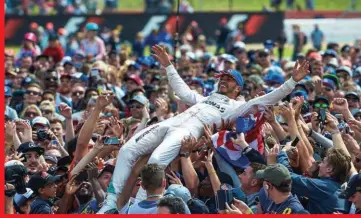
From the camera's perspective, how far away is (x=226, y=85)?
40.9 ft

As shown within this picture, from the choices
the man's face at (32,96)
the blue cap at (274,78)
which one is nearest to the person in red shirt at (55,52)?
the man's face at (32,96)

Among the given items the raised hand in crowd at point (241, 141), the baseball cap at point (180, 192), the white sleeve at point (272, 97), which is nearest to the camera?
the baseball cap at point (180, 192)

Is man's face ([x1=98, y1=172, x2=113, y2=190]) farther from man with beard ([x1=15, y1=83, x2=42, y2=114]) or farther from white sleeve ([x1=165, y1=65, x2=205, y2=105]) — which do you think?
man with beard ([x1=15, y1=83, x2=42, y2=114])

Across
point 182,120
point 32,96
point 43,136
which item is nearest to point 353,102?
point 43,136

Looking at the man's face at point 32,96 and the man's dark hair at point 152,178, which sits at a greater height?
the man's dark hair at point 152,178

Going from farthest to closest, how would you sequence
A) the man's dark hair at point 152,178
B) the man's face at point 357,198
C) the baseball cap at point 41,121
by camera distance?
1. the baseball cap at point 41,121
2. the man's dark hair at point 152,178
3. the man's face at point 357,198

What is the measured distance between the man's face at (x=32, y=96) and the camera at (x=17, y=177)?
21.4 feet

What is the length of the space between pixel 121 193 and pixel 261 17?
85.1ft

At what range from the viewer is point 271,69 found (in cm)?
2042

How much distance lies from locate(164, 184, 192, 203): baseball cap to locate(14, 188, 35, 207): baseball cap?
1609mm

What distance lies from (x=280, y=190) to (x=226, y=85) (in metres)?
2.67

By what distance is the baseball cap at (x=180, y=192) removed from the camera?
34.0 feet

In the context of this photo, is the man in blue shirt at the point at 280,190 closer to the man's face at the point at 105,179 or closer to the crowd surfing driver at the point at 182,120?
the crowd surfing driver at the point at 182,120

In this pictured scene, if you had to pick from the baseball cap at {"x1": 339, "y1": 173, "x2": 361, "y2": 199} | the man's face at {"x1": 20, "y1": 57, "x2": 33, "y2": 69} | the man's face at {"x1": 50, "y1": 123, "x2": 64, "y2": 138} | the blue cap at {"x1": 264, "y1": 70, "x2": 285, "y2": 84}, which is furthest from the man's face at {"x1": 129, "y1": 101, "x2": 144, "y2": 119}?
the man's face at {"x1": 20, "y1": 57, "x2": 33, "y2": 69}
